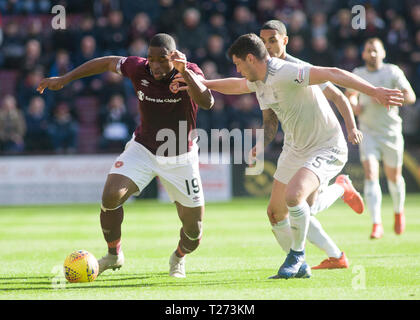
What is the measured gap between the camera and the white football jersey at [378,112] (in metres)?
10.9

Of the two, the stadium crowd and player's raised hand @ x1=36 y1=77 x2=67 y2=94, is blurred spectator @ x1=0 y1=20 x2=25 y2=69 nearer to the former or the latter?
the stadium crowd

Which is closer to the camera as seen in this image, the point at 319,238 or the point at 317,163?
the point at 317,163

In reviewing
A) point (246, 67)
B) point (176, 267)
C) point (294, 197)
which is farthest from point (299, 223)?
point (246, 67)

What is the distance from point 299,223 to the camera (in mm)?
7141

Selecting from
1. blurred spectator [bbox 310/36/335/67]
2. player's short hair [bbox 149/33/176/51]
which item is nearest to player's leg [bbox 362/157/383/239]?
player's short hair [bbox 149/33/176/51]

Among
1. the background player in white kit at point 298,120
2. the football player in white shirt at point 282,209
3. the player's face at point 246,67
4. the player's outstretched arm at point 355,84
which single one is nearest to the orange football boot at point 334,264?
the football player in white shirt at point 282,209

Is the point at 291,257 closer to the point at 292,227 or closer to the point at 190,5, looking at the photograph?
the point at 292,227

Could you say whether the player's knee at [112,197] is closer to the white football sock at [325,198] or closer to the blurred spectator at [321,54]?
the white football sock at [325,198]

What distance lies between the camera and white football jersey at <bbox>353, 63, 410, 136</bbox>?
10.9 m

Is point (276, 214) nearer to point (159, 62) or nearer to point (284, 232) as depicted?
point (284, 232)

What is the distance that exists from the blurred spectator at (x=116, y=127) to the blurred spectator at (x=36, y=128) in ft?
4.77

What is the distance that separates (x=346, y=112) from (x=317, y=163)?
21.8 inches

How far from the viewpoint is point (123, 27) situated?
21312mm
